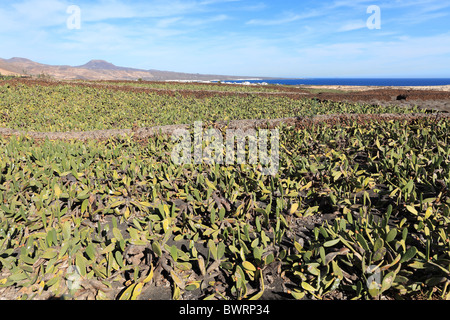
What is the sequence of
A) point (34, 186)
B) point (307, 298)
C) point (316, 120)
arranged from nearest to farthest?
1. point (307, 298)
2. point (34, 186)
3. point (316, 120)

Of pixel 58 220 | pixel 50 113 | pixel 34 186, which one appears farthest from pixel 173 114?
pixel 58 220

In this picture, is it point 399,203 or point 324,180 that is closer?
point 399,203

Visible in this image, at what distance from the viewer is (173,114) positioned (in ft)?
38.1

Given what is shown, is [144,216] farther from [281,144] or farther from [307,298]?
[281,144]

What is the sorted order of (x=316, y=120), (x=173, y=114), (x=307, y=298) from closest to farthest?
(x=307, y=298) → (x=316, y=120) → (x=173, y=114)

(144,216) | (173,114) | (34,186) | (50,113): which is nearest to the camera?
(144,216)

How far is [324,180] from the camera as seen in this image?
163 inches

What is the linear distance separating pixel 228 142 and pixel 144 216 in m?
3.06

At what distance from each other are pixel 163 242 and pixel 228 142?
12.1 feet
